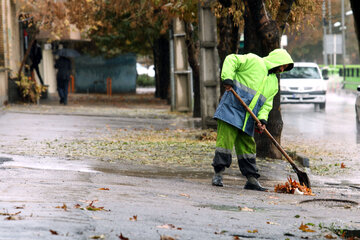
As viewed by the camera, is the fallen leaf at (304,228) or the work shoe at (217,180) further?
the work shoe at (217,180)

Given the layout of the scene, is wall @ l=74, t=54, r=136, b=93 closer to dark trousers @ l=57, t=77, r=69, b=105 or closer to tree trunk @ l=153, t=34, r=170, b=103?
tree trunk @ l=153, t=34, r=170, b=103

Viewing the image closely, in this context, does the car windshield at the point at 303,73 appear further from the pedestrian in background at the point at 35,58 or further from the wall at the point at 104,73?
the wall at the point at 104,73

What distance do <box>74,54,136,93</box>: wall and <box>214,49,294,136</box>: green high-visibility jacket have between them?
42.8 meters

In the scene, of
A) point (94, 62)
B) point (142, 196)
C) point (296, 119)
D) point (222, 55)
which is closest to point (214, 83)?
point (222, 55)

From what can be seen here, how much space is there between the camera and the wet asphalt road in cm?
564

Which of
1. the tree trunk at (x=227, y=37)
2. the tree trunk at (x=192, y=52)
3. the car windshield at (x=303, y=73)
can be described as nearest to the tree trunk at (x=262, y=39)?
the tree trunk at (x=227, y=37)

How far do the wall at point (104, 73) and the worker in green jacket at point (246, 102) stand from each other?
42.8m

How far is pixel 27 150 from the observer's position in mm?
11727

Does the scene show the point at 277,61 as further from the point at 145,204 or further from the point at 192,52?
the point at 192,52

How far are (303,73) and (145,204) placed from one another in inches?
Answer: 890

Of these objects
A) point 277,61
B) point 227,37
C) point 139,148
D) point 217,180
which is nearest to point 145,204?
point 217,180

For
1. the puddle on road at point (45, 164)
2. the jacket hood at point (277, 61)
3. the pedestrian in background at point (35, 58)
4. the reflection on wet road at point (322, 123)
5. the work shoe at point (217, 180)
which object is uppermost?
the pedestrian in background at point (35, 58)

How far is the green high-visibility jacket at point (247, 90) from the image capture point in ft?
28.5

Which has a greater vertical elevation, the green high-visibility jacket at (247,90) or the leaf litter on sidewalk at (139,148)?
the green high-visibility jacket at (247,90)
